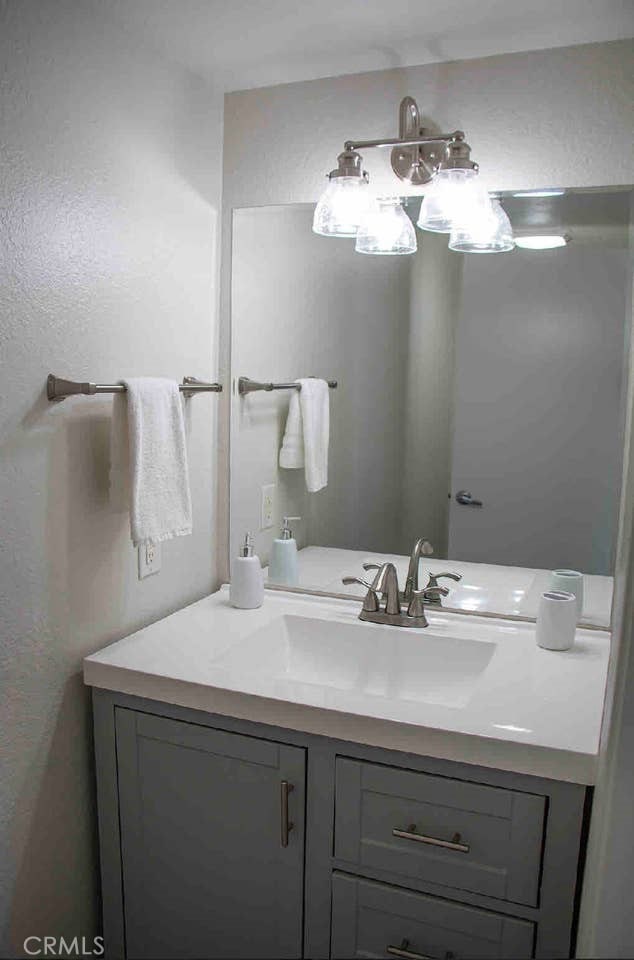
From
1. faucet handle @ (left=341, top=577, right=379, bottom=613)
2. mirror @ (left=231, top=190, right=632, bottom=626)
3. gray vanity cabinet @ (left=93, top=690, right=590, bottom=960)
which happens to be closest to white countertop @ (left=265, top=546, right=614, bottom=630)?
mirror @ (left=231, top=190, right=632, bottom=626)

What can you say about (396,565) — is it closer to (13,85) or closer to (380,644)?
(380,644)

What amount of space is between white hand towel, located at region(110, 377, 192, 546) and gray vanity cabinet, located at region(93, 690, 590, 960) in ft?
1.22

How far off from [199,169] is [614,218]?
0.97 meters

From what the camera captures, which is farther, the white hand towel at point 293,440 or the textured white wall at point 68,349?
the white hand towel at point 293,440

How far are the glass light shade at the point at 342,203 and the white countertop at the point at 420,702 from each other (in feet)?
2.98

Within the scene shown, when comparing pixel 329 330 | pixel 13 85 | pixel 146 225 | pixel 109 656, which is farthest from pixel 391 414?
pixel 13 85

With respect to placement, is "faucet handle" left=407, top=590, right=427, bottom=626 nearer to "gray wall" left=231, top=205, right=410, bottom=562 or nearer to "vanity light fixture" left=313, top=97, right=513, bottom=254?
"gray wall" left=231, top=205, right=410, bottom=562

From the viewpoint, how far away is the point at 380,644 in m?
1.65

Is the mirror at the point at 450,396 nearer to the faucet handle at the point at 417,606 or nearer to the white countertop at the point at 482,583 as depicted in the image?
the white countertop at the point at 482,583

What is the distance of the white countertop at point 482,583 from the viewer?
5.39ft

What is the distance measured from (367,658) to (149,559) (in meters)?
0.55

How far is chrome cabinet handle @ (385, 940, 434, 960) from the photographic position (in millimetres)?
1264

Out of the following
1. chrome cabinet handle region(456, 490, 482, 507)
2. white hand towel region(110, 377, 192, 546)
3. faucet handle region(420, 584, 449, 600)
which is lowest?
faucet handle region(420, 584, 449, 600)

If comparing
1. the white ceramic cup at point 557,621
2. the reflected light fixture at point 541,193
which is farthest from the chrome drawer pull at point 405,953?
the reflected light fixture at point 541,193
